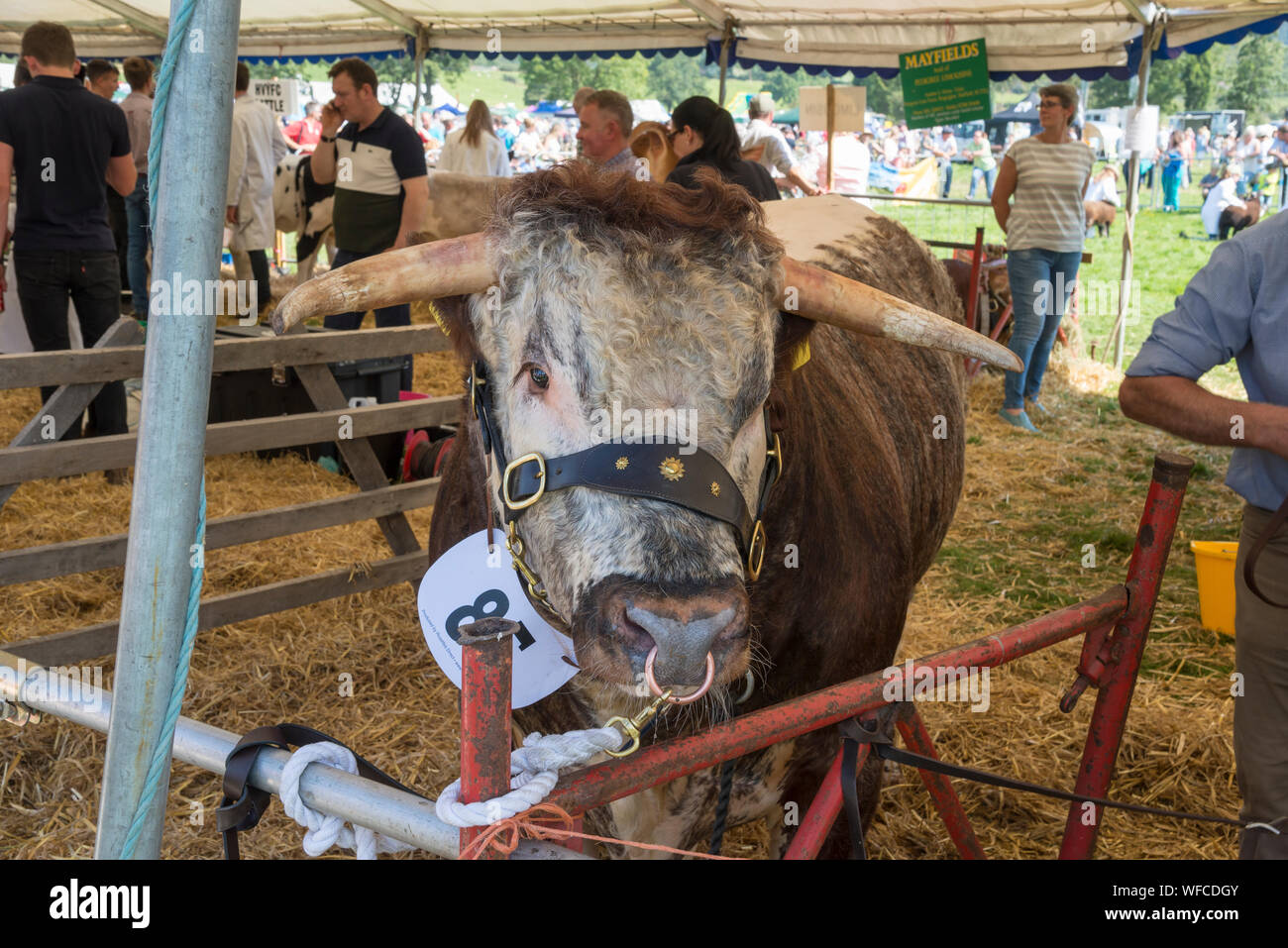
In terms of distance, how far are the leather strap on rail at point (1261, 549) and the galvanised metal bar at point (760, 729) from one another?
484 millimetres

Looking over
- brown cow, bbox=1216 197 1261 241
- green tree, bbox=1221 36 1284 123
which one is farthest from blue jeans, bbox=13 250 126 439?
green tree, bbox=1221 36 1284 123

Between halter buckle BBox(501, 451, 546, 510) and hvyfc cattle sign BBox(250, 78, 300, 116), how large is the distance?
36.3 ft

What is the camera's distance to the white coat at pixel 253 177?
29.7 feet

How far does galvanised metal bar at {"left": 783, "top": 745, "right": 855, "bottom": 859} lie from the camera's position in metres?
1.72

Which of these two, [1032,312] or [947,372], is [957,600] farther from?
[1032,312]

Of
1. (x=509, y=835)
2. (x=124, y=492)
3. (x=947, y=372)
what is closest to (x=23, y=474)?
(x=124, y=492)

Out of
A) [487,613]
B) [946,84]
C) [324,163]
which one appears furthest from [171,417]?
[946,84]

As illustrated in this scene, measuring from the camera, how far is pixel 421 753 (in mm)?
3695

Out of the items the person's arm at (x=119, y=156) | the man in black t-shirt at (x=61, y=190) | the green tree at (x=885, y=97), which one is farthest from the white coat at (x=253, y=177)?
the green tree at (x=885, y=97)

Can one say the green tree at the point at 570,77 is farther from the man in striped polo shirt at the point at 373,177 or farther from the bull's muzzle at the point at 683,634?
the bull's muzzle at the point at 683,634

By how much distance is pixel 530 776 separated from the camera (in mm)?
1253

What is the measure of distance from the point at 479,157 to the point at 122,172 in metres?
5.77

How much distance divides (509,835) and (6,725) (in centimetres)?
312

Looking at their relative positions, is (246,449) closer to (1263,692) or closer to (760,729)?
(760,729)
